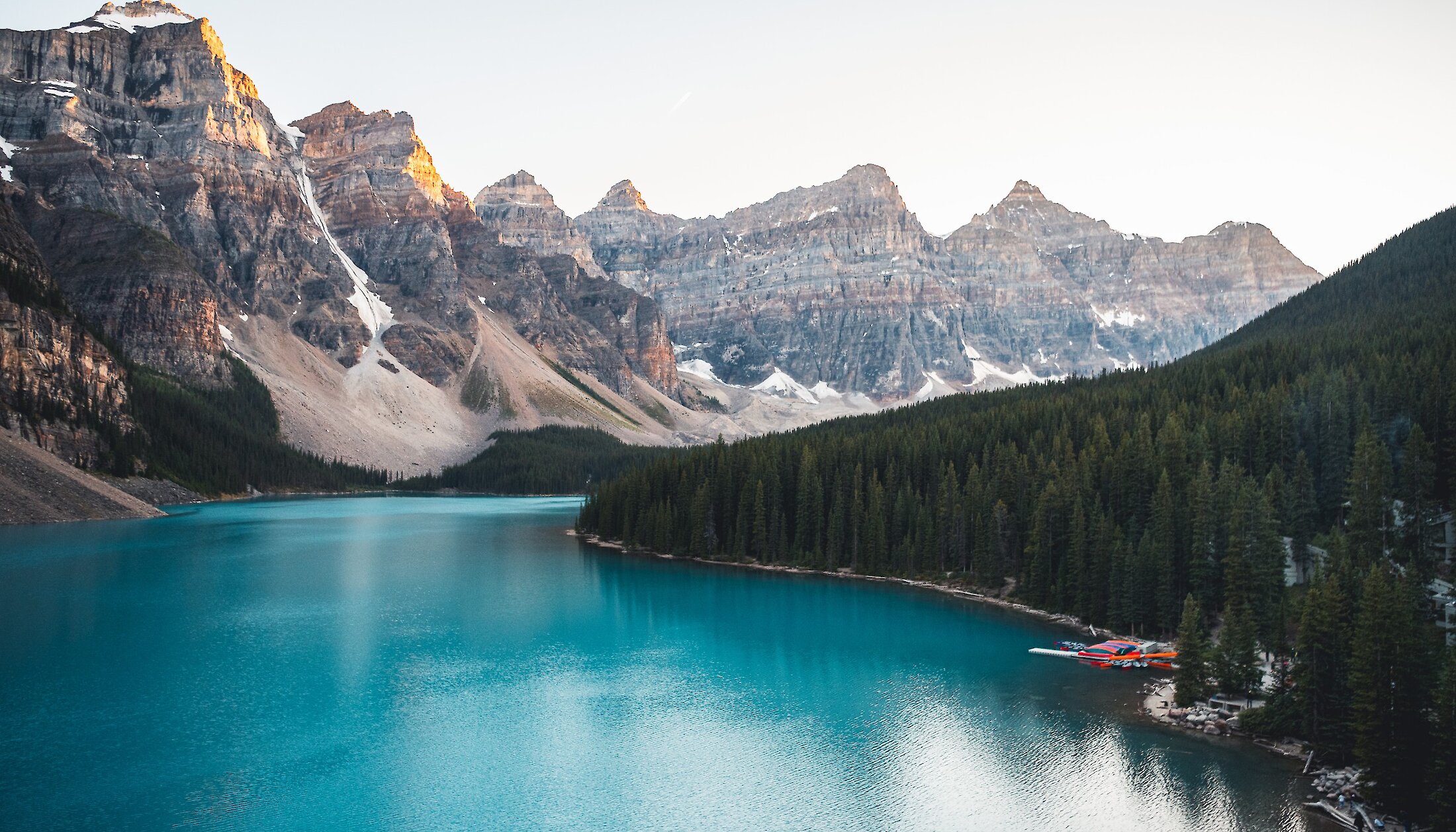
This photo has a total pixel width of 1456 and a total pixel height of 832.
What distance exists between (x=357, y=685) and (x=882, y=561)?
47210 mm

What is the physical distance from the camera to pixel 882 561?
8662 cm

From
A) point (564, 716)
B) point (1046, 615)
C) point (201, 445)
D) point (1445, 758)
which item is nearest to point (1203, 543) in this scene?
point (1046, 615)

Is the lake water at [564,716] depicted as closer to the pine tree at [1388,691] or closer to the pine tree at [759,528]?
the pine tree at [1388,691]

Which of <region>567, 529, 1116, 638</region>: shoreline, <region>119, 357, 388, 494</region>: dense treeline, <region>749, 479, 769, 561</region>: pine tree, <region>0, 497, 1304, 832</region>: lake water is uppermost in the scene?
<region>119, 357, 388, 494</region>: dense treeline

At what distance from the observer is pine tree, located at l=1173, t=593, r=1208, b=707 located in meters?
44.0

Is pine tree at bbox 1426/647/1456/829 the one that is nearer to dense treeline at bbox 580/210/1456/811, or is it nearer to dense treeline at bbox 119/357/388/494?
dense treeline at bbox 580/210/1456/811

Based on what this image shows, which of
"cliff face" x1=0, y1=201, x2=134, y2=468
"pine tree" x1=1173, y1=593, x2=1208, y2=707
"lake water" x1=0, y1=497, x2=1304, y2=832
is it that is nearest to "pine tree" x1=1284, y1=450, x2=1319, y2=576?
"lake water" x1=0, y1=497, x2=1304, y2=832

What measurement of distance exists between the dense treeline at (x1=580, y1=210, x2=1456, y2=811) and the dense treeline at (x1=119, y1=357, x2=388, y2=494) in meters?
71.2

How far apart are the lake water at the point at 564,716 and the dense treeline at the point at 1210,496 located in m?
4.57

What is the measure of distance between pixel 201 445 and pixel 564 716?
142 m

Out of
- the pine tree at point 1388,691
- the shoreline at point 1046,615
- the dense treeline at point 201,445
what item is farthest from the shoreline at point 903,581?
the dense treeline at point 201,445

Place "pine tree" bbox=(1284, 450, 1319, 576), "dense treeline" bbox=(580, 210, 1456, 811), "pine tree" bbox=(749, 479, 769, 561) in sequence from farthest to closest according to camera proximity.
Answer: "pine tree" bbox=(749, 479, 769, 561)
"pine tree" bbox=(1284, 450, 1319, 576)
"dense treeline" bbox=(580, 210, 1456, 811)

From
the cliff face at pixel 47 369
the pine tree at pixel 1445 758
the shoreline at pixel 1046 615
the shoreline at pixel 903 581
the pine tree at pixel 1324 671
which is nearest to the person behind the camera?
the pine tree at pixel 1445 758

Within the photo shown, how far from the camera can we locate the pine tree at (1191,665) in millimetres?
44031
